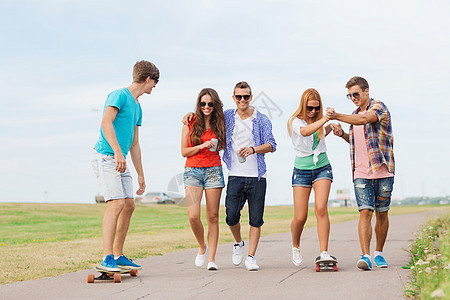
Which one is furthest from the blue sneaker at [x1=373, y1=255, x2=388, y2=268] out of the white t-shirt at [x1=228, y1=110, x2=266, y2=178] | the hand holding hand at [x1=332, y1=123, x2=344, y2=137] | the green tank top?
the white t-shirt at [x1=228, y1=110, x2=266, y2=178]

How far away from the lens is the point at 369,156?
724cm

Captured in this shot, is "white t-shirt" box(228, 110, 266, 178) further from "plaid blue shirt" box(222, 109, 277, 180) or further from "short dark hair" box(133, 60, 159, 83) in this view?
"short dark hair" box(133, 60, 159, 83)

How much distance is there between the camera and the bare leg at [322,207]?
23.5 ft

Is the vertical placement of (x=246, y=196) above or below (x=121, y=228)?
above

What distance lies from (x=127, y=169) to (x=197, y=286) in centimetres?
178

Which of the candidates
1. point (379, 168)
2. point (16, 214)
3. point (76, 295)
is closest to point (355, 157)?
point (379, 168)

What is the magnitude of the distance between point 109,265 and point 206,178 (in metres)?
1.63

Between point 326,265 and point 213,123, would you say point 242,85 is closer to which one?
point 213,123

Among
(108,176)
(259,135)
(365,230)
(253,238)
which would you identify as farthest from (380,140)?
(108,176)

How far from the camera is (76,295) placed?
18.9ft

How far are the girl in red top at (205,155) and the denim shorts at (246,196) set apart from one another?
6.7 inches

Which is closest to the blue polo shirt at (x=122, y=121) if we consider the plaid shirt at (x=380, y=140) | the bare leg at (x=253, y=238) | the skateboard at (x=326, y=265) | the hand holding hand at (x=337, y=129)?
the bare leg at (x=253, y=238)

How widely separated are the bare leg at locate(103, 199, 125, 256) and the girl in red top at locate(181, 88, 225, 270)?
985 millimetres

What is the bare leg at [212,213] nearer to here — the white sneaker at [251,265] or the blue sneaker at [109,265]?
the white sneaker at [251,265]
